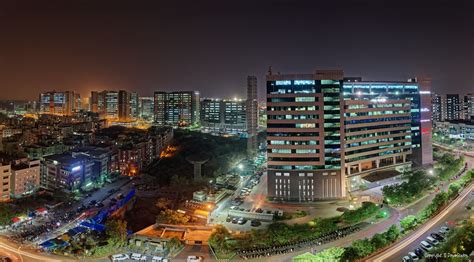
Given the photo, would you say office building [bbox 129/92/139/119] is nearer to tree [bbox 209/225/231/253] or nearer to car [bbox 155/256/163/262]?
tree [bbox 209/225/231/253]

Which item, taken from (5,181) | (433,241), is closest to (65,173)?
(5,181)

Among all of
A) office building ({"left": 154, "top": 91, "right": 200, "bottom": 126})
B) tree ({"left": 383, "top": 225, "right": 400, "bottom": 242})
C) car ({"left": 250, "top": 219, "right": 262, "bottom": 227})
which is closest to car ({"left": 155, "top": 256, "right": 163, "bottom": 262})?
car ({"left": 250, "top": 219, "right": 262, "bottom": 227})

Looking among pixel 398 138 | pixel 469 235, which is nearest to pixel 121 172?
pixel 398 138

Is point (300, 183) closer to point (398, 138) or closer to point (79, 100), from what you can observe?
point (398, 138)

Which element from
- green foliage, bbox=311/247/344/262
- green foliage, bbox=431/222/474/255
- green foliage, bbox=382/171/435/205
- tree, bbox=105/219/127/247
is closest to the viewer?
green foliage, bbox=431/222/474/255

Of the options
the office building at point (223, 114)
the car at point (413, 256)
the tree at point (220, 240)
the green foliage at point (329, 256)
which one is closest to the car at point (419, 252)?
the car at point (413, 256)
